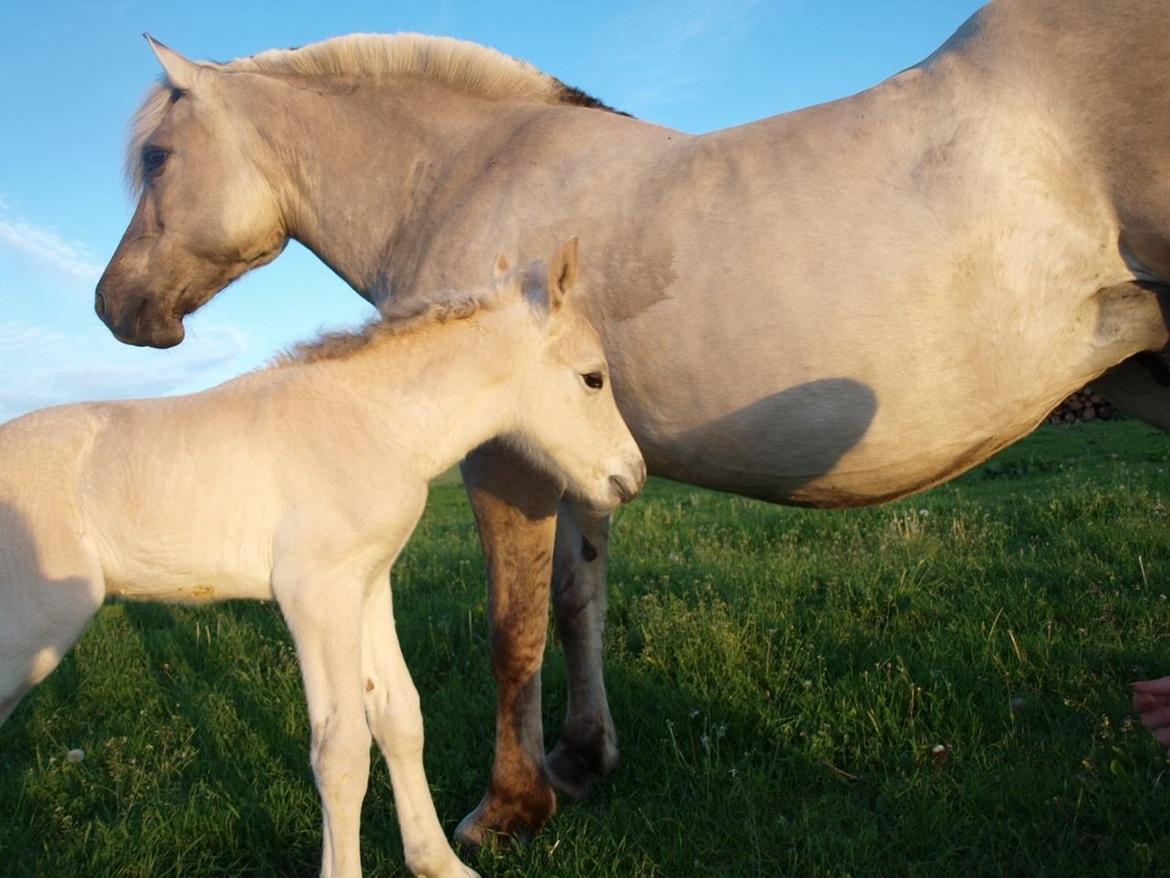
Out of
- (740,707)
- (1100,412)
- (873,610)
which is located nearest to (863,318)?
(740,707)

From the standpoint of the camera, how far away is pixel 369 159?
4195 millimetres

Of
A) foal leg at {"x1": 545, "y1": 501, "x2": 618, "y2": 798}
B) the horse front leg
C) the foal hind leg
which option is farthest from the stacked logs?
the foal hind leg

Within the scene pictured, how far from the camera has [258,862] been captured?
10.8 feet

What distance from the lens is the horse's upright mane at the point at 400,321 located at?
9.73ft

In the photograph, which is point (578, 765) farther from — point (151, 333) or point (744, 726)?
point (151, 333)

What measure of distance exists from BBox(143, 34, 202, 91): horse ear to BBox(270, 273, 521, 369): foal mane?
1998mm

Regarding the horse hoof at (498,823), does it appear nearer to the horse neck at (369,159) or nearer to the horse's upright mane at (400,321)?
the horse's upright mane at (400,321)

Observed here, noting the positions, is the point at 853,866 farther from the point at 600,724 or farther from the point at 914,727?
the point at 600,724

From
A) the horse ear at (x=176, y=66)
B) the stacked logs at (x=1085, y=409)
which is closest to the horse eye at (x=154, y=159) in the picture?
the horse ear at (x=176, y=66)

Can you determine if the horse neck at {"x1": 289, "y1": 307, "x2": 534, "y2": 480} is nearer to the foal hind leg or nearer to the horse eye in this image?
the foal hind leg

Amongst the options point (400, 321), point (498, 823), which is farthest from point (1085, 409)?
point (400, 321)

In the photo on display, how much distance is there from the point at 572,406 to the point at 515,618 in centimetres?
106

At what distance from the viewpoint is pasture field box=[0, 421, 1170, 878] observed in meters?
3.07

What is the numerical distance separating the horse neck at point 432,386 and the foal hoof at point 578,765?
161 cm
